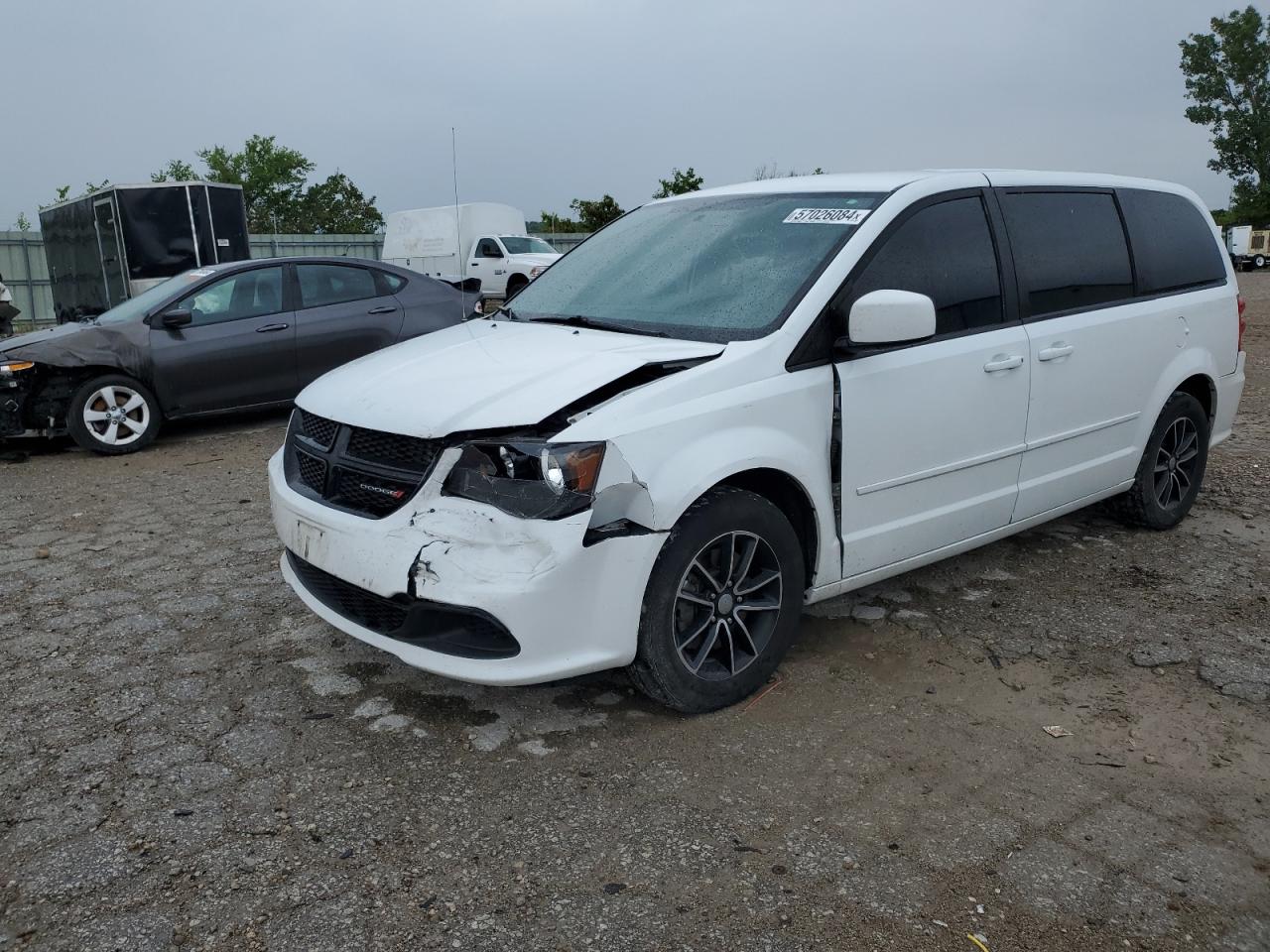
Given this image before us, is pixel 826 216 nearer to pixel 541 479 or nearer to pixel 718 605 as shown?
pixel 718 605

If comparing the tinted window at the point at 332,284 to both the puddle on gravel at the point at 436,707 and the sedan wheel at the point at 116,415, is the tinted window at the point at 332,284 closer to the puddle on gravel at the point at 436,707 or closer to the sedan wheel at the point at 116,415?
the sedan wheel at the point at 116,415

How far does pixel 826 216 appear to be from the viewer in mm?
3941

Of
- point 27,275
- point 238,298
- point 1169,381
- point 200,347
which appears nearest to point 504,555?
point 1169,381

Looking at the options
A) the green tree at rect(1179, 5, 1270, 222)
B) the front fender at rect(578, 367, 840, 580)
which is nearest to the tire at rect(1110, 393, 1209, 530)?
the front fender at rect(578, 367, 840, 580)

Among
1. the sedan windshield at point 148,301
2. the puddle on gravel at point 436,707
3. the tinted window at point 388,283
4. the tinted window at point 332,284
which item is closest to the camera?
the puddle on gravel at point 436,707

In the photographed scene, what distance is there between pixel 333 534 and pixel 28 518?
12.5ft

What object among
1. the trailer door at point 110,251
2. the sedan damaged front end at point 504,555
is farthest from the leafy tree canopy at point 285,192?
the sedan damaged front end at point 504,555

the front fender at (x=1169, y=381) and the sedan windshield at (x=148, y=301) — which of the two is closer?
the front fender at (x=1169, y=381)

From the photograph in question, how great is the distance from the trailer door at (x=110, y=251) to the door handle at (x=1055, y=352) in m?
15.2

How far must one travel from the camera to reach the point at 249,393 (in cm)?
848

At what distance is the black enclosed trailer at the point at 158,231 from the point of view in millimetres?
15773

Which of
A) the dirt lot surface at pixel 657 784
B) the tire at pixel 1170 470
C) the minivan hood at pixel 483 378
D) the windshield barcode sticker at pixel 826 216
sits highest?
the windshield barcode sticker at pixel 826 216

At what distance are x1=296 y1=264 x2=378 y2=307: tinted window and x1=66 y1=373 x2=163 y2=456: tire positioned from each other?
59.4 inches

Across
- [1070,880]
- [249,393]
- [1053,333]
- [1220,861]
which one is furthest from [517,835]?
[249,393]
